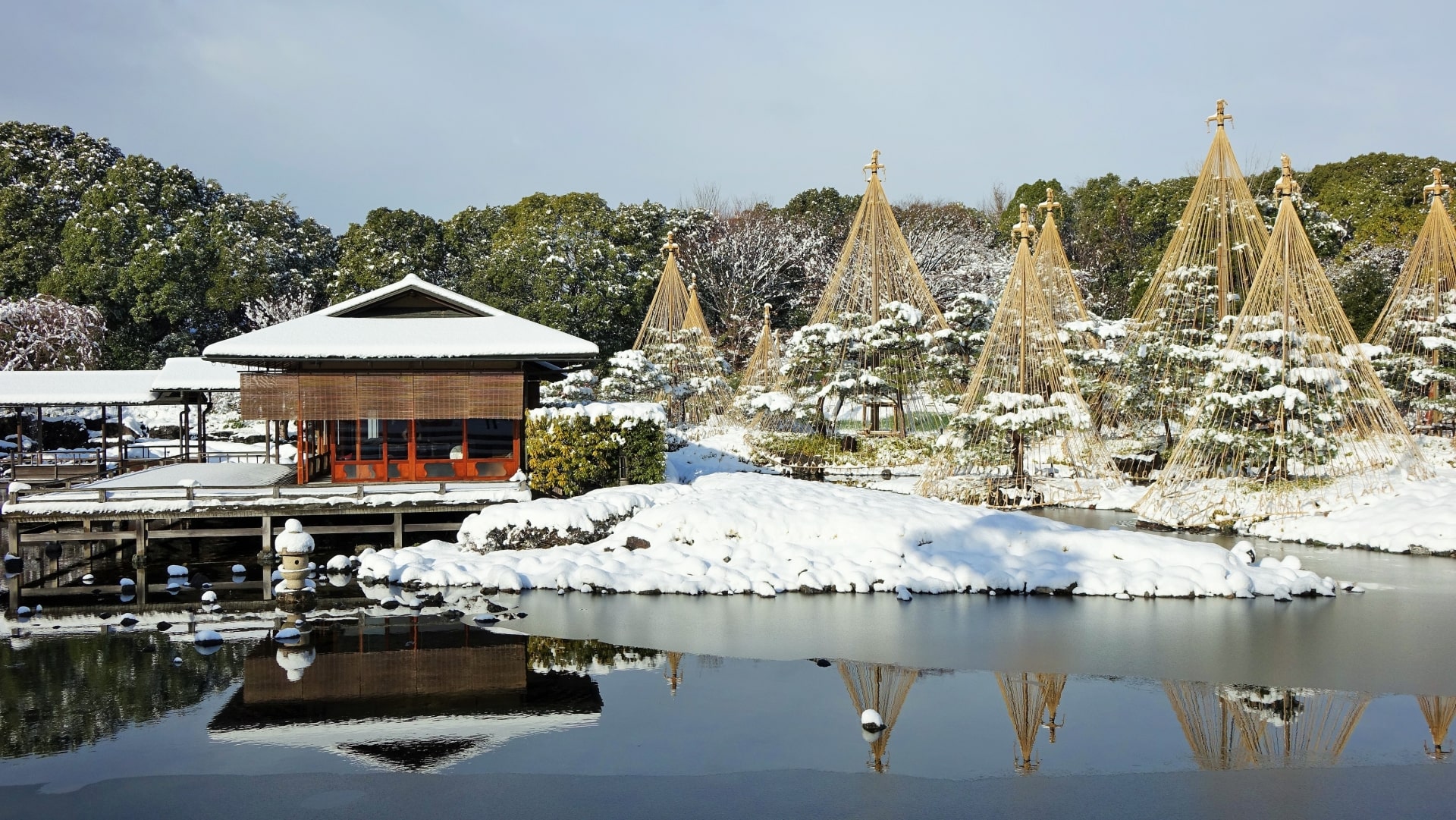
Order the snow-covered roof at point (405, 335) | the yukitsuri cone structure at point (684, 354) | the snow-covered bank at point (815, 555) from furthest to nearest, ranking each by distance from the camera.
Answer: the yukitsuri cone structure at point (684, 354) → the snow-covered roof at point (405, 335) → the snow-covered bank at point (815, 555)

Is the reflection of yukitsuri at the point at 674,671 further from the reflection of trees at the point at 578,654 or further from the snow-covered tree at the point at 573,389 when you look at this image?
the snow-covered tree at the point at 573,389

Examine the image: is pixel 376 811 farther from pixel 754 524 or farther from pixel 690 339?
pixel 690 339

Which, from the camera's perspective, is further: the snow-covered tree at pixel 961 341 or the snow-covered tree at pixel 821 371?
the snow-covered tree at pixel 961 341

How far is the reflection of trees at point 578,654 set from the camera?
10430 mm

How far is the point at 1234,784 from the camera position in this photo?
7.07 meters

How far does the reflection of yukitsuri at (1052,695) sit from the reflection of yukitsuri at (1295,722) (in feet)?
4.75

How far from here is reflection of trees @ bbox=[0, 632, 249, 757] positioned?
332 inches

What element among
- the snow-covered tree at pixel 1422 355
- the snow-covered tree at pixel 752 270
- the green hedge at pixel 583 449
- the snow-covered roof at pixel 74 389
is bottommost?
the green hedge at pixel 583 449

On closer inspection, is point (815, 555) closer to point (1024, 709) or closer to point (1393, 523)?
point (1024, 709)

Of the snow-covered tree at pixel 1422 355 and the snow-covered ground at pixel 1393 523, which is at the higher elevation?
the snow-covered tree at pixel 1422 355

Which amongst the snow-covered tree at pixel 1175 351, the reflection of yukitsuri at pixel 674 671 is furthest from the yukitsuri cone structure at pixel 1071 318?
the reflection of yukitsuri at pixel 674 671

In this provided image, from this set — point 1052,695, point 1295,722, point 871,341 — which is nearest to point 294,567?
point 1052,695

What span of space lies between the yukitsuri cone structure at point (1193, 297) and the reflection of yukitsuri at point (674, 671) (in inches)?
586

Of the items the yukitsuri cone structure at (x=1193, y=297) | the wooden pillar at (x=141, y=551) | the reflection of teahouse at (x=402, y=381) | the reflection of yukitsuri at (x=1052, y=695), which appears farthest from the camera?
the yukitsuri cone structure at (x=1193, y=297)
